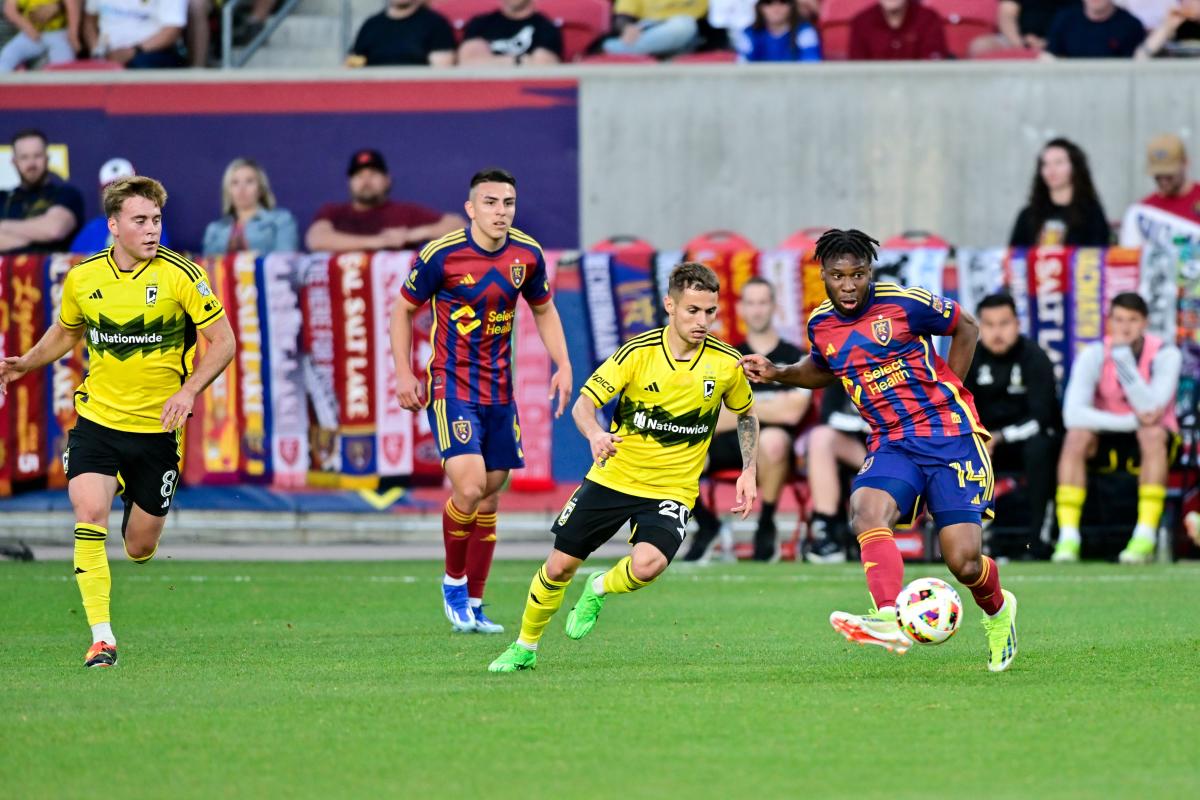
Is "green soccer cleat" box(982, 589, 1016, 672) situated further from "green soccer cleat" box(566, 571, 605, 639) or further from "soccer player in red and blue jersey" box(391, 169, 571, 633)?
"soccer player in red and blue jersey" box(391, 169, 571, 633)

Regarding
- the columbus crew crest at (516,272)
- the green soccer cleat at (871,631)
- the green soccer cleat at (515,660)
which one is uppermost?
the columbus crew crest at (516,272)

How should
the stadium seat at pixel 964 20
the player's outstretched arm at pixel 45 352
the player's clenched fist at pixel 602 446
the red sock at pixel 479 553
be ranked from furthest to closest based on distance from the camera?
1. the stadium seat at pixel 964 20
2. the red sock at pixel 479 553
3. the player's outstretched arm at pixel 45 352
4. the player's clenched fist at pixel 602 446

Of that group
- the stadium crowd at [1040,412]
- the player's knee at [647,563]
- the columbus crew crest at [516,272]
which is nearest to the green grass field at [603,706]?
the player's knee at [647,563]

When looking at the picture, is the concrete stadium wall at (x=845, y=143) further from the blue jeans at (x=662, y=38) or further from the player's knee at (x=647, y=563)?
the player's knee at (x=647, y=563)

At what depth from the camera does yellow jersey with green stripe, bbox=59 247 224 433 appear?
9141 mm

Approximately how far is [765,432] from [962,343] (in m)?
6.34

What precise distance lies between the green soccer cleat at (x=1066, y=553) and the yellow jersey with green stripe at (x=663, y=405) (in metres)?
6.37

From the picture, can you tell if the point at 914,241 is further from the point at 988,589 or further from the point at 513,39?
the point at 988,589

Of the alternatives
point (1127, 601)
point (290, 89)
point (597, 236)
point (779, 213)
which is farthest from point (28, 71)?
point (1127, 601)

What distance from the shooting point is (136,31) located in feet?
61.0

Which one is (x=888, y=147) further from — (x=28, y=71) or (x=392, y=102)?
(x=28, y=71)

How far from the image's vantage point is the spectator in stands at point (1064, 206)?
1566cm

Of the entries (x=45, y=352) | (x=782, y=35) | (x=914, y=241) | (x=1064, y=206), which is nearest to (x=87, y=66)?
(x=782, y=35)

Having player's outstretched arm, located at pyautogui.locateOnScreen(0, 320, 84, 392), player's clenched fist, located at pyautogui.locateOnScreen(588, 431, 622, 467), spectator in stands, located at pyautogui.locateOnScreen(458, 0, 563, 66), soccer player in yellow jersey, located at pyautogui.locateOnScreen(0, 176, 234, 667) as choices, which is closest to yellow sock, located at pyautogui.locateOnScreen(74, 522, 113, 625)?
soccer player in yellow jersey, located at pyautogui.locateOnScreen(0, 176, 234, 667)
